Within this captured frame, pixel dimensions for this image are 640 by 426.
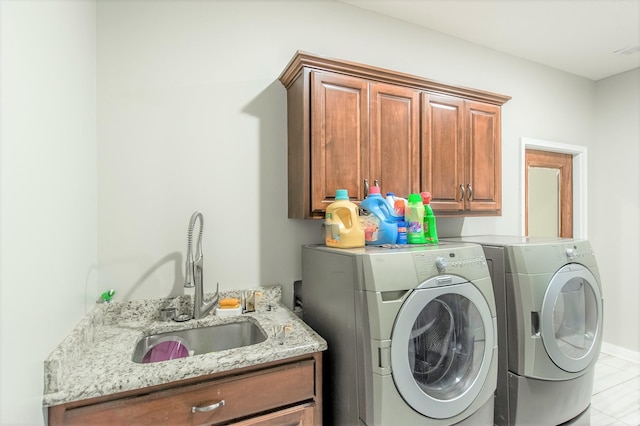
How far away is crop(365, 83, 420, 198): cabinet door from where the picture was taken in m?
1.83

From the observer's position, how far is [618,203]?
10.4ft

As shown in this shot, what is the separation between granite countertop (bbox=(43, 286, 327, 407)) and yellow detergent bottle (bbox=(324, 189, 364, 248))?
457 mm

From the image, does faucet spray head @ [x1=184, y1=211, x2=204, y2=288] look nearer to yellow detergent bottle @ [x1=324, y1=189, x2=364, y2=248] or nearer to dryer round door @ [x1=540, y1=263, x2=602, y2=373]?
yellow detergent bottle @ [x1=324, y1=189, x2=364, y2=248]

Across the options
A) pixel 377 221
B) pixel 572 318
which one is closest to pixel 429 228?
pixel 377 221

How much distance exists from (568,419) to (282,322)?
175 centimetres

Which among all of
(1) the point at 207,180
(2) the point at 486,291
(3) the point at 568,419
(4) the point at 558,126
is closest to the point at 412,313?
(2) the point at 486,291

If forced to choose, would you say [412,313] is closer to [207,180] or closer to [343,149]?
[343,149]

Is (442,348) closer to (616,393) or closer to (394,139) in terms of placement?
(394,139)

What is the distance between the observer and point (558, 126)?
3139mm

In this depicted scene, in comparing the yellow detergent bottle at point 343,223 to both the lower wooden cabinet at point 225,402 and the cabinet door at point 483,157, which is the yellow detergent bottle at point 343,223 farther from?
the cabinet door at point 483,157

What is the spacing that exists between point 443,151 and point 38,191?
2.02 meters

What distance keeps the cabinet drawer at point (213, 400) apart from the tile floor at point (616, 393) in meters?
2.22

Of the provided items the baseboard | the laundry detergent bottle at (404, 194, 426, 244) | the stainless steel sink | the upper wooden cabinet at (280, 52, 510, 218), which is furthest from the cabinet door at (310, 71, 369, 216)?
the baseboard

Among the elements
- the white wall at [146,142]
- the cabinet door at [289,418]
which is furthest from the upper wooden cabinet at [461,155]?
the cabinet door at [289,418]
